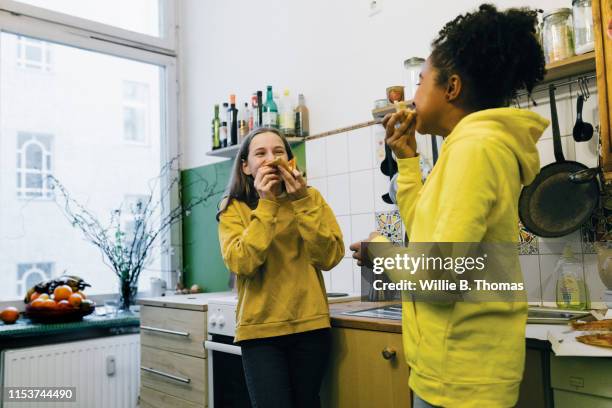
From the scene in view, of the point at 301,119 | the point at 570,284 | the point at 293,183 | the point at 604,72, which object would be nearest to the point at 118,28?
the point at 301,119

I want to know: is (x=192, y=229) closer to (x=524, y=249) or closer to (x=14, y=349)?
(x=14, y=349)

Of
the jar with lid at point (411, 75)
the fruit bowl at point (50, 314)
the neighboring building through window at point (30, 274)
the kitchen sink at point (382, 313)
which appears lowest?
the fruit bowl at point (50, 314)

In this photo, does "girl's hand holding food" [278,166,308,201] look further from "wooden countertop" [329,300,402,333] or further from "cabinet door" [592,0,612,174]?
"cabinet door" [592,0,612,174]

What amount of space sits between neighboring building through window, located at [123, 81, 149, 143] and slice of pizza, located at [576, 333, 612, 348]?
2886 millimetres

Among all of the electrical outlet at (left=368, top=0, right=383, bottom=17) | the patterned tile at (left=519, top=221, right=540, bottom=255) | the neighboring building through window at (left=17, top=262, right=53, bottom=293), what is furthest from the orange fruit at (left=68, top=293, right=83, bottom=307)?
the patterned tile at (left=519, top=221, right=540, bottom=255)

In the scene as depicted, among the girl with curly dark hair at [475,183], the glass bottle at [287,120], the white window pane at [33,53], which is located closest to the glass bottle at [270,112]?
the glass bottle at [287,120]

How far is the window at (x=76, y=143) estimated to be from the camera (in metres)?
2.93

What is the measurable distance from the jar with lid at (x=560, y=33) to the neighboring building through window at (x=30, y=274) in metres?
2.71

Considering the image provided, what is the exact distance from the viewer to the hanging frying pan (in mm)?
1639

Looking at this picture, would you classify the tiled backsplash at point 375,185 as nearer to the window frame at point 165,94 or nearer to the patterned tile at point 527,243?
the patterned tile at point 527,243

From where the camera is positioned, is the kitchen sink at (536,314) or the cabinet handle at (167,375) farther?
the cabinet handle at (167,375)

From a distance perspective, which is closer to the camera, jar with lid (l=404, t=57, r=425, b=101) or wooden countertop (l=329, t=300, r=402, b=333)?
wooden countertop (l=329, t=300, r=402, b=333)

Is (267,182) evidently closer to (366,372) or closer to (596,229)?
(366,372)

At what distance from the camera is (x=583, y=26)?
161 cm
